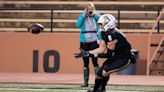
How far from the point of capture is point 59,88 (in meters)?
13.6

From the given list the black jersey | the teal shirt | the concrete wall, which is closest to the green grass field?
the teal shirt

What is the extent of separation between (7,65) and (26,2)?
13.6 feet

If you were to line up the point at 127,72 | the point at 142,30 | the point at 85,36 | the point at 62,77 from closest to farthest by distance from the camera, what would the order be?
the point at 85,36 < the point at 62,77 < the point at 127,72 < the point at 142,30

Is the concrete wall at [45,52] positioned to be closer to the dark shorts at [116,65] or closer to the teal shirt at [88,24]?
the teal shirt at [88,24]

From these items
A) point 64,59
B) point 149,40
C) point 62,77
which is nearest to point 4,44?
point 64,59

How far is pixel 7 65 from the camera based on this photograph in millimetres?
19750

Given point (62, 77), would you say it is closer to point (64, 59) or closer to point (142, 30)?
point (64, 59)

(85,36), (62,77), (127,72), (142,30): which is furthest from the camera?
(142,30)

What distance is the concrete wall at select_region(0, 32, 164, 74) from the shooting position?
19.3m

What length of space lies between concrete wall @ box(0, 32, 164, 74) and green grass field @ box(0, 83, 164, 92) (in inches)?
181

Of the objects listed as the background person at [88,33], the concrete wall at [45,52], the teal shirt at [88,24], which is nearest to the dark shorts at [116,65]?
the background person at [88,33]

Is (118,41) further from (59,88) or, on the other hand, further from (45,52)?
(45,52)

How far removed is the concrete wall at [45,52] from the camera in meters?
19.3

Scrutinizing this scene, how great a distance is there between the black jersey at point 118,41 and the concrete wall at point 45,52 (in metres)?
7.63
